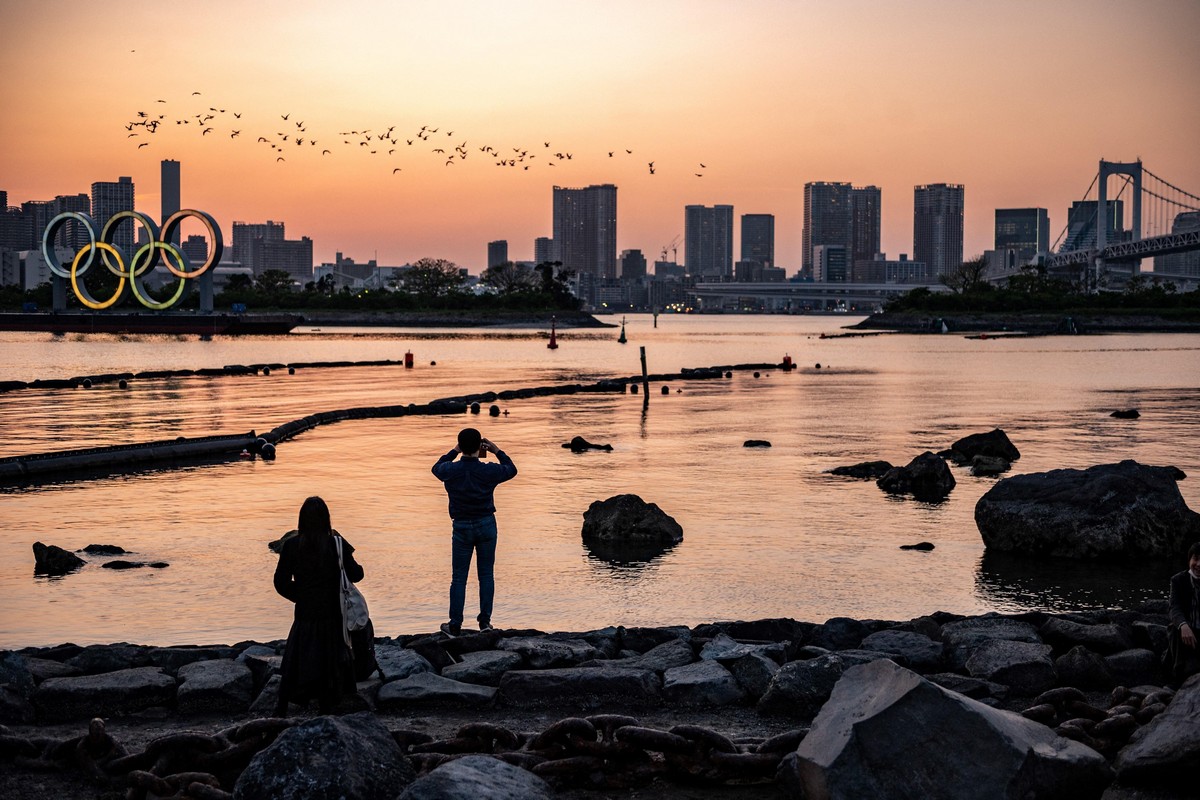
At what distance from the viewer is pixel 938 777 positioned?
662cm

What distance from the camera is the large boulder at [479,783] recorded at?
643cm

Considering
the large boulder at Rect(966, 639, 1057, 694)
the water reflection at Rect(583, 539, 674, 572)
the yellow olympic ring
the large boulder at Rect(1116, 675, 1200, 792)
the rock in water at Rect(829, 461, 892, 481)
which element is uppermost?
the yellow olympic ring

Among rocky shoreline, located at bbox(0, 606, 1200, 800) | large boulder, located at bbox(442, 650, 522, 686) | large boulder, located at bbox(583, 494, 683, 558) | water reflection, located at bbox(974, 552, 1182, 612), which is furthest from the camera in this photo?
large boulder, located at bbox(583, 494, 683, 558)

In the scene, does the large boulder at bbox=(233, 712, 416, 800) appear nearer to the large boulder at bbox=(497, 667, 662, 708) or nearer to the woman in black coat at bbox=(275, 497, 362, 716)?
the woman in black coat at bbox=(275, 497, 362, 716)

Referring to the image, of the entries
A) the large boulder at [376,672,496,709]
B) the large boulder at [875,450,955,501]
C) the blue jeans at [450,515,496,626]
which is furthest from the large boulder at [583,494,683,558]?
the large boulder at [376,672,496,709]

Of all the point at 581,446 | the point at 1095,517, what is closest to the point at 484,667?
the point at 1095,517

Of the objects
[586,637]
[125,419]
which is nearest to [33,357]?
[125,419]

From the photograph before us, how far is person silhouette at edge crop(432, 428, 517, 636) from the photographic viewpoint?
1237 centimetres

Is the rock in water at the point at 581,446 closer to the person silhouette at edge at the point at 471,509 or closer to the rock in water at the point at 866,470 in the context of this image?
the rock in water at the point at 866,470

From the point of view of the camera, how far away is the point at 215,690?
9.76 m

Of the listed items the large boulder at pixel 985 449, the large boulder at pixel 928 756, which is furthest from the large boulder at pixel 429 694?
the large boulder at pixel 985 449

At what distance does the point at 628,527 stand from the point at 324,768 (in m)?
12.9

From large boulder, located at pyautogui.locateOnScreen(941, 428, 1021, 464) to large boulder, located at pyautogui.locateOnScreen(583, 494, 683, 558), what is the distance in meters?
12.0

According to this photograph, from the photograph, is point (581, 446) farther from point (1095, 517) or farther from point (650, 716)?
point (650, 716)
